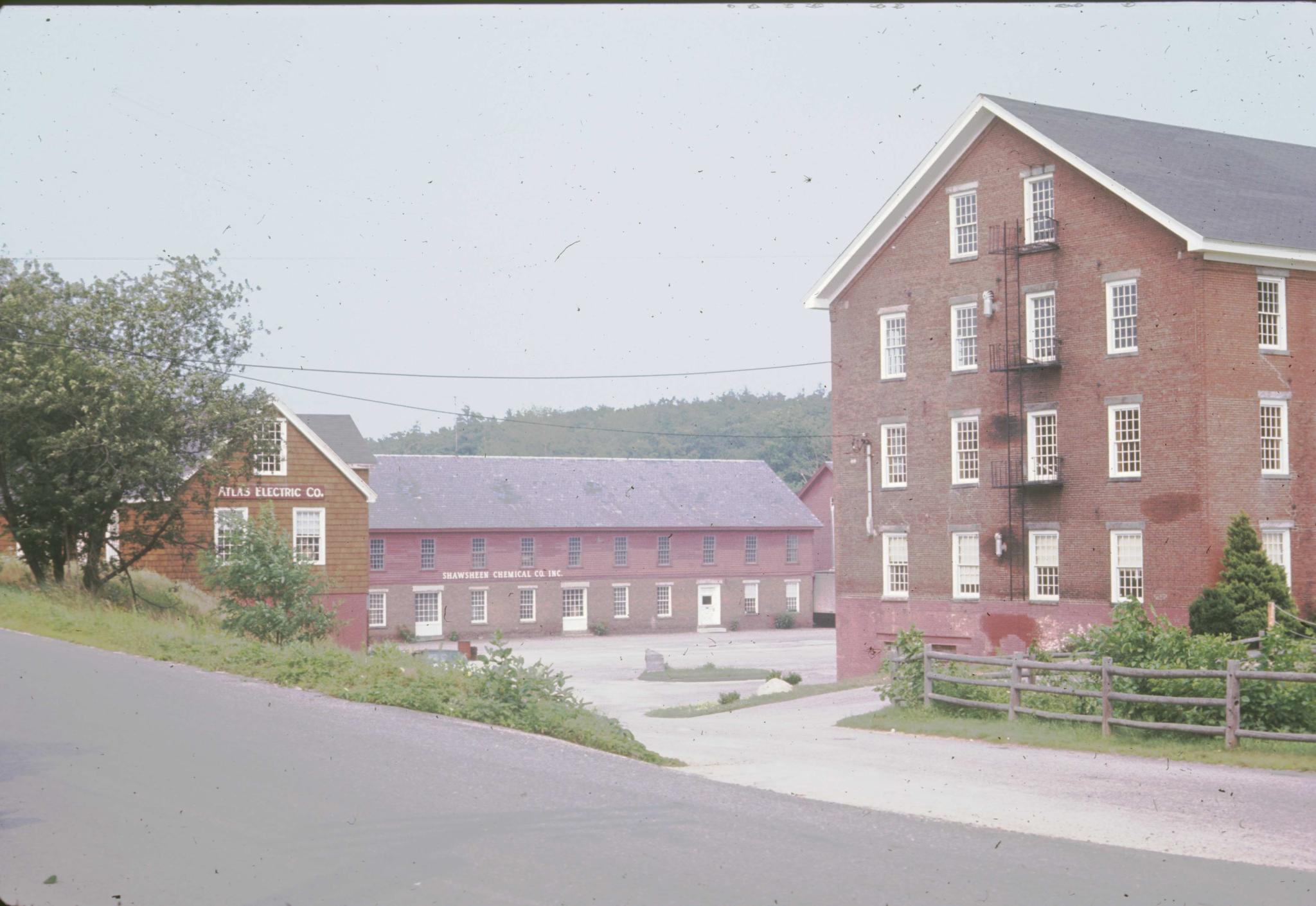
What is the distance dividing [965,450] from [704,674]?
44.0ft

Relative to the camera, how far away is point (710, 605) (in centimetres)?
7794

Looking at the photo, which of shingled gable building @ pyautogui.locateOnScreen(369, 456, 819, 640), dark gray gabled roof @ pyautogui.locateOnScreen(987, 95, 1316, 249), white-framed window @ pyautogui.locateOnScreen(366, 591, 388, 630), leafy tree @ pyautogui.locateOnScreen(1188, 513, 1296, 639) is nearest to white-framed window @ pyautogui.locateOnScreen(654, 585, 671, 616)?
shingled gable building @ pyautogui.locateOnScreen(369, 456, 819, 640)

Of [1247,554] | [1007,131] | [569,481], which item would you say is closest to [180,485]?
[1007,131]

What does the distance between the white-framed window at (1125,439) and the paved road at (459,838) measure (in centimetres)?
2516

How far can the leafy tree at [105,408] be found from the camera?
34.8 metres

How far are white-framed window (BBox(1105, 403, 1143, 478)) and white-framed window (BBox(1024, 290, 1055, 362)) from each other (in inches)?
98.5

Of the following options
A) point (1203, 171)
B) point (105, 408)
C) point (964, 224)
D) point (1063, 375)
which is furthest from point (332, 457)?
point (1203, 171)

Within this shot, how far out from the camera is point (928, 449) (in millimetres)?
42750

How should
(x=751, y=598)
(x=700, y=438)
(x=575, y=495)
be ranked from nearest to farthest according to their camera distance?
(x=575, y=495) < (x=751, y=598) < (x=700, y=438)

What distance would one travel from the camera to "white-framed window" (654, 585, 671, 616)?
76.6 m

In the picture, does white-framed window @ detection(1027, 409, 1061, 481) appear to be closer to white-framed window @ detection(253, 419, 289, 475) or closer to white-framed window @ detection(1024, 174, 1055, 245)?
white-framed window @ detection(1024, 174, 1055, 245)

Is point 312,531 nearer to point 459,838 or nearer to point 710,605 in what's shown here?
point 710,605

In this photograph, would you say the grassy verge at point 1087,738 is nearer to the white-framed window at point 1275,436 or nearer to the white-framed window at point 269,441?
the white-framed window at point 1275,436

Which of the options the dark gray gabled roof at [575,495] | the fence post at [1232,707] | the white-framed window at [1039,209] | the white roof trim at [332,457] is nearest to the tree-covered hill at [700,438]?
the dark gray gabled roof at [575,495]
